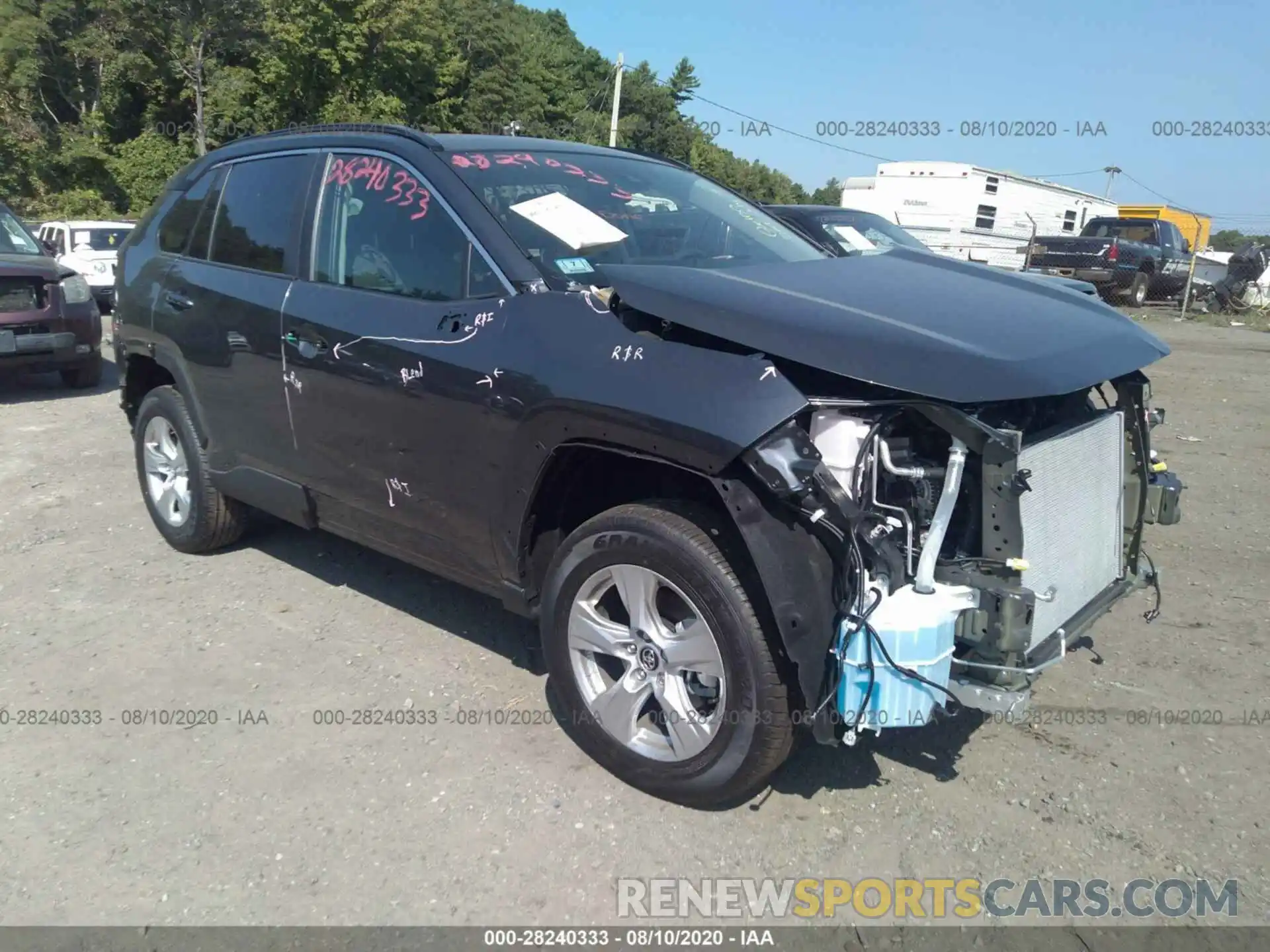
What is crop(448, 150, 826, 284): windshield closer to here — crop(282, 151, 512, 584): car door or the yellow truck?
crop(282, 151, 512, 584): car door

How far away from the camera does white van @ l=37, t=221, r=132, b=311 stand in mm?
16203

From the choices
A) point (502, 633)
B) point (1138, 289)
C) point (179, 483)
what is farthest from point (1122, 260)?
point (179, 483)

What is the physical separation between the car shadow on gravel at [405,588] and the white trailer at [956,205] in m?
20.2

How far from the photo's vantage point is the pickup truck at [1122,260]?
65.8ft

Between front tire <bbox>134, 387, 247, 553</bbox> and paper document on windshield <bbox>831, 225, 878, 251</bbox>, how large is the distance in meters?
6.75

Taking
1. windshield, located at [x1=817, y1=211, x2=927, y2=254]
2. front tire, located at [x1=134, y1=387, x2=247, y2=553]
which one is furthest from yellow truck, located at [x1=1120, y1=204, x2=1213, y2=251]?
front tire, located at [x1=134, y1=387, x2=247, y2=553]

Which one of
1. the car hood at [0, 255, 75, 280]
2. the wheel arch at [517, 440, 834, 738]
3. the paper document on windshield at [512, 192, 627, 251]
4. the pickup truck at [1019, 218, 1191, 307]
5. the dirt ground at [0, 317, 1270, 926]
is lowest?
the dirt ground at [0, 317, 1270, 926]

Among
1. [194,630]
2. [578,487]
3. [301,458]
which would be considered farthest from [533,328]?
[194,630]

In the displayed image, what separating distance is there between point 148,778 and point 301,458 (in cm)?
135

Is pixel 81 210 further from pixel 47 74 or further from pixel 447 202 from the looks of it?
pixel 447 202

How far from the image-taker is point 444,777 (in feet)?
10.7

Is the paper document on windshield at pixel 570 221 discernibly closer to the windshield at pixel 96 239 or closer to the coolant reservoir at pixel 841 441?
the coolant reservoir at pixel 841 441

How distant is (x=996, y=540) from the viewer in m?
2.72

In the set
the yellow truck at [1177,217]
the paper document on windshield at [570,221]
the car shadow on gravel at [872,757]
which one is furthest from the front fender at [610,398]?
the yellow truck at [1177,217]
